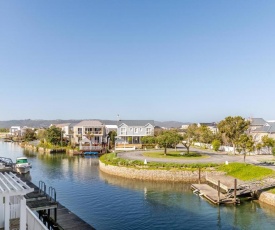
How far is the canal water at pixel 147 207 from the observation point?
24969 mm

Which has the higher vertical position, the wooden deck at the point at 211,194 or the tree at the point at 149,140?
the tree at the point at 149,140

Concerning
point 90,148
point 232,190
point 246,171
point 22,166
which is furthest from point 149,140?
point 232,190

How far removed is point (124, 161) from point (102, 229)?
23621 mm

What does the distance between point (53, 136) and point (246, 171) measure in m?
61.2

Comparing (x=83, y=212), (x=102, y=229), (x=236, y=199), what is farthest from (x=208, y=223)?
(x=83, y=212)

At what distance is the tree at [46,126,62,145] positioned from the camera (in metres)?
85.9

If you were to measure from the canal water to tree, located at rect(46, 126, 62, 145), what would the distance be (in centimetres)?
4382

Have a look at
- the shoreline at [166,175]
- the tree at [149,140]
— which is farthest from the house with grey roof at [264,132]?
the shoreline at [166,175]

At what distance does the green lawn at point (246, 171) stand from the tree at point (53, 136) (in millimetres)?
56304

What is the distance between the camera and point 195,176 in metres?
41.9

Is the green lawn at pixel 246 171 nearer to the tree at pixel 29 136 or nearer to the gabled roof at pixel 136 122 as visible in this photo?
the gabled roof at pixel 136 122

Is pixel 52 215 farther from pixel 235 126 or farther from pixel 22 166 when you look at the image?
pixel 235 126

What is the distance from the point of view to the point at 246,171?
39531 millimetres

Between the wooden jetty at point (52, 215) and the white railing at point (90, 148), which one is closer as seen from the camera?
the wooden jetty at point (52, 215)
